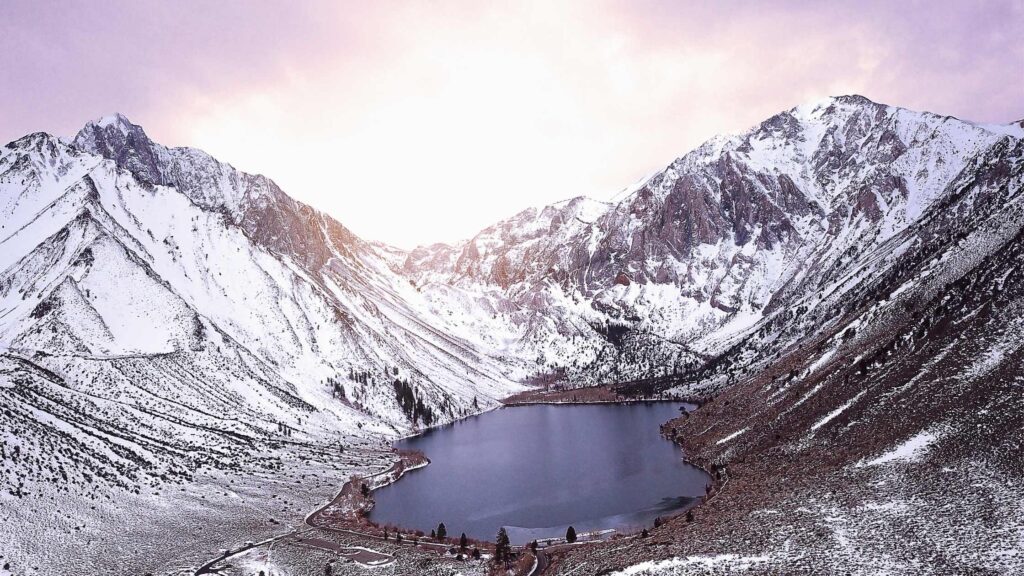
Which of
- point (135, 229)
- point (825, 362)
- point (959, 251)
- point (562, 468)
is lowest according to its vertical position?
point (562, 468)

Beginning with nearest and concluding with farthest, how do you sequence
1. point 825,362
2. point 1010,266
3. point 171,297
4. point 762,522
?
point 762,522, point 1010,266, point 825,362, point 171,297

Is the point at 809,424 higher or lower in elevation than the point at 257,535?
higher

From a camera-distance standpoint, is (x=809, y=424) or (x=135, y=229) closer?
(x=809, y=424)

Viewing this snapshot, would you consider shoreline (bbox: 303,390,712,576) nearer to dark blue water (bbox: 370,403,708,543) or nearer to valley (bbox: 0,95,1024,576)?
valley (bbox: 0,95,1024,576)

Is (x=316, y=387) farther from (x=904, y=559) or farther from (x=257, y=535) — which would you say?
(x=904, y=559)

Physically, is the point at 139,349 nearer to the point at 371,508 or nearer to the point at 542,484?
the point at 371,508

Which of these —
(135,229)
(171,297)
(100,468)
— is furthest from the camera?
(135,229)

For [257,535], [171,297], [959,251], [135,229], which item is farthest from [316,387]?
[959,251]

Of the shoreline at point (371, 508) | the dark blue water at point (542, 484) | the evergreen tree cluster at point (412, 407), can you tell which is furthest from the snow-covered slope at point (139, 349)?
the dark blue water at point (542, 484)

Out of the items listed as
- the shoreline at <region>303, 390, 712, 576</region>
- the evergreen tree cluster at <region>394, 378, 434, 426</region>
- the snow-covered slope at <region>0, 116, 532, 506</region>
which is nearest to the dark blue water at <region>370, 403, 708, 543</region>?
the shoreline at <region>303, 390, 712, 576</region>
